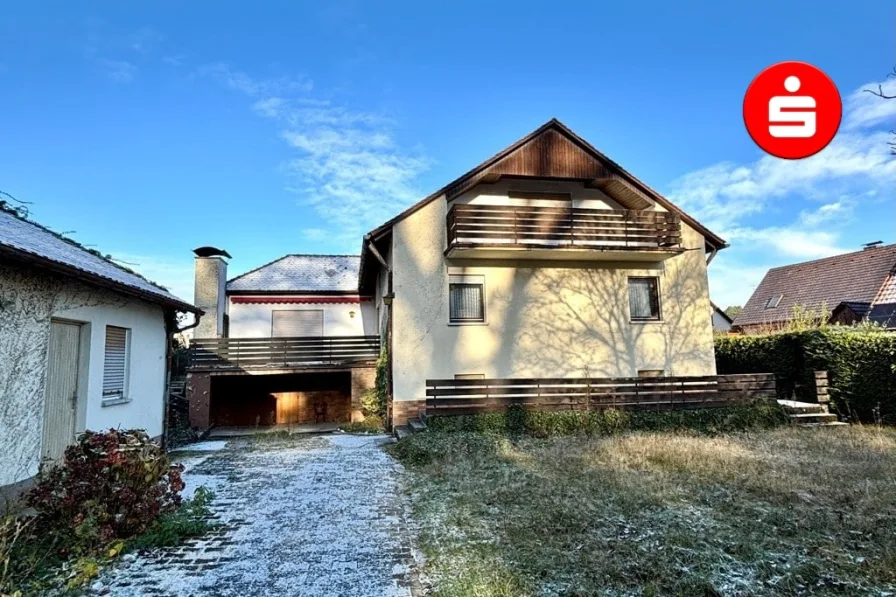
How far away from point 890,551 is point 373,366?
13396 mm

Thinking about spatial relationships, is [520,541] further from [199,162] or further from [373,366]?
[199,162]

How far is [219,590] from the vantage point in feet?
13.5

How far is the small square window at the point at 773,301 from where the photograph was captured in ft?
94.1

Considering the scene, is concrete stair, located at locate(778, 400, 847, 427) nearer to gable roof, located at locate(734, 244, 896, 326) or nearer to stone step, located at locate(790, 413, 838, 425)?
stone step, located at locate(790, 413, 838, 425)

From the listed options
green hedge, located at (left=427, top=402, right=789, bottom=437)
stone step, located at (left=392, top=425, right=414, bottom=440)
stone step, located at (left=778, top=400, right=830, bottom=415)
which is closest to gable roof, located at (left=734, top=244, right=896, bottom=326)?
stone step, located at (left=778, top=400, right=830, bottom=415)

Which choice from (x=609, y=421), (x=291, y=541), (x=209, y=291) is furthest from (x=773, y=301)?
(x=291, y=541)

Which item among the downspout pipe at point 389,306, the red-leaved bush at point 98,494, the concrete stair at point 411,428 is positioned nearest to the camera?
the red-leaved bush at point 98,494

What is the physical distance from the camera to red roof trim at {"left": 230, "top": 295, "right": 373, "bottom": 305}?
2116cm

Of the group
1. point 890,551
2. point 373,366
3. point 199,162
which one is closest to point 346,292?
point 373,366

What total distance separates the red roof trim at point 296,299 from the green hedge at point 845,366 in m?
16.1

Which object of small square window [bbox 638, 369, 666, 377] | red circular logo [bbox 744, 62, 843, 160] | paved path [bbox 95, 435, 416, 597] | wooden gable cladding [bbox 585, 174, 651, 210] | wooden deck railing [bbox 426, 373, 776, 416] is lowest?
paved path [bbox 95, 435, 416, 597]

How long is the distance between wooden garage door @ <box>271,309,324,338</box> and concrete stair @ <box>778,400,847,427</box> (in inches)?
673

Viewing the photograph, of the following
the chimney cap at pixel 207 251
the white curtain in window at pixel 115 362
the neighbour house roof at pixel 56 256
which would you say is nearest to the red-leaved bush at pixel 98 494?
the neighbour house roof at pixel 56 256

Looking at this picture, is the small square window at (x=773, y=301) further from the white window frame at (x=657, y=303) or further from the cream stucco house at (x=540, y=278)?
the white window frame at (x=657, y=303)
